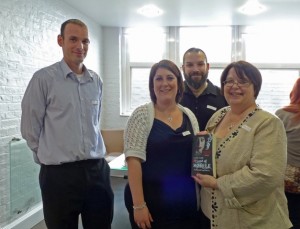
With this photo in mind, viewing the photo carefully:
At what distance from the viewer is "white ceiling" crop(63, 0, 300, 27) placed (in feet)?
12.2

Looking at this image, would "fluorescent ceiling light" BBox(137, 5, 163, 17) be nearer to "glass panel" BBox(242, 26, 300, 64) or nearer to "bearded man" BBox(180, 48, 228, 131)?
"glass panel" BBox(242, 26, 300, 64)

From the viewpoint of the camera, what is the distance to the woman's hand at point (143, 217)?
1.42m

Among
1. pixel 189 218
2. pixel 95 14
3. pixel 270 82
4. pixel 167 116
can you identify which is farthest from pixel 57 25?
pixel 270 82

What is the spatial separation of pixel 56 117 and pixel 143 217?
2.60 ft

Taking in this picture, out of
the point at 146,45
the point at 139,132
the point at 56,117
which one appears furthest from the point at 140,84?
the point at 139,132

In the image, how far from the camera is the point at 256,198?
4.03ft

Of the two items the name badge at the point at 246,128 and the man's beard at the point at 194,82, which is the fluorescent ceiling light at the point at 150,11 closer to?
the man's beard at the point at 194,82

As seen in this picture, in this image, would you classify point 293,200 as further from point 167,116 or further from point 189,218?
point 167,116

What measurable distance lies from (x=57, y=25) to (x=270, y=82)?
379cm

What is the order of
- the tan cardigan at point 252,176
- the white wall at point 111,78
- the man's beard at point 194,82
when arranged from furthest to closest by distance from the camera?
the white wall at point 111,78, the man's beard at point 194,82, the tan cardigan at point 252,176

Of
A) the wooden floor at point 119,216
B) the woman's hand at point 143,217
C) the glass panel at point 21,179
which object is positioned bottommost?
the wooden floor at point 119,216

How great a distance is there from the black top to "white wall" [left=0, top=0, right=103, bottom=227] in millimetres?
1729

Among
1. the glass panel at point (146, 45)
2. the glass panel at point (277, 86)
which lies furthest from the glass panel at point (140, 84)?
the glass panel at point (277, 86)

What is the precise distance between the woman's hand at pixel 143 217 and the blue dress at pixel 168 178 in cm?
4
